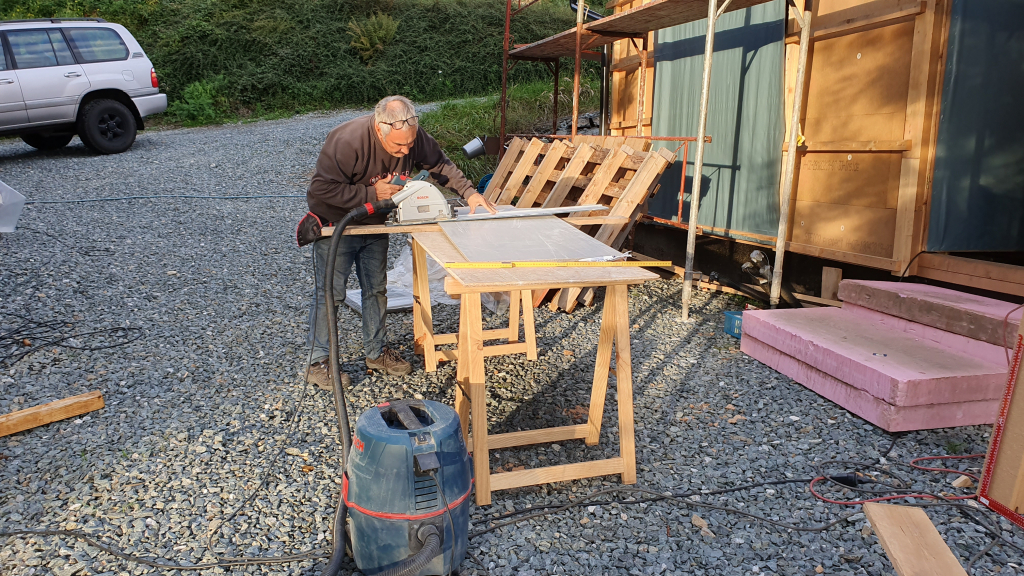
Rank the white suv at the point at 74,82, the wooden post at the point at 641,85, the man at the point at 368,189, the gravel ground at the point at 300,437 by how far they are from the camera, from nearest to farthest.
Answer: the gravel ground at the point at 300,437 < the man at the point at 368,189 < the wooden post at the point at 641,85 < the white suv at the point at 74,82

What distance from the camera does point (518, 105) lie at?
13.9 meters

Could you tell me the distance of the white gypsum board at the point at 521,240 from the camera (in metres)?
3.36

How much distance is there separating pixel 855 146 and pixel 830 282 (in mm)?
1196

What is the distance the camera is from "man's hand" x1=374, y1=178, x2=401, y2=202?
3.97 meters

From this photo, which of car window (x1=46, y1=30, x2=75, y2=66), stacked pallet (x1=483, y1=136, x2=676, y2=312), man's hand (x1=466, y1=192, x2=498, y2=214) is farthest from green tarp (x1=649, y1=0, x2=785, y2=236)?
car window (x1=46, y1=30, x2=75, y2=66)

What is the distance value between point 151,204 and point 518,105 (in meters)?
7.32

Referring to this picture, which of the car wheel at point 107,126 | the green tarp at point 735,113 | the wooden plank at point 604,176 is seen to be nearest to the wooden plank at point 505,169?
the green tarp at point 735,113

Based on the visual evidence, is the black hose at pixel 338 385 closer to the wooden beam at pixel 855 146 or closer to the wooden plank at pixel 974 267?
the wooden beam at pixel 855 146

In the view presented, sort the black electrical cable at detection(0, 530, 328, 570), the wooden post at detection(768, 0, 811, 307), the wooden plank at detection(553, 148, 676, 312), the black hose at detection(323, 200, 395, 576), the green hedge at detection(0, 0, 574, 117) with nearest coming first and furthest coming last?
the black hose at detection(323, 200, 395, 576), the black electrical cable at detection(0, 530, 328, 570), the wooden post at detection(768, 0, 811, 307), the wooden plank at detection(553, 148, 676, 312), the green hedge at detection(0, 0, 574, 117)

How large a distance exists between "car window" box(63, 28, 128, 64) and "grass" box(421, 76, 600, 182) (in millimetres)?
5421

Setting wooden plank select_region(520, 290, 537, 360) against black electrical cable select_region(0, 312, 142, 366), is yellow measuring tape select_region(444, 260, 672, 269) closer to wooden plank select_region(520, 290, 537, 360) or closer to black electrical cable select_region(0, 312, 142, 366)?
wooden plank select_region(520, 290, 537, 360)

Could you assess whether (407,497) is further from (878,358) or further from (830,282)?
(830,282)

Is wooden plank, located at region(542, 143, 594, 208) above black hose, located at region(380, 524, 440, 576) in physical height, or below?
above

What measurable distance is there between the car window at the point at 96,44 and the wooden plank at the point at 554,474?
11.2m
